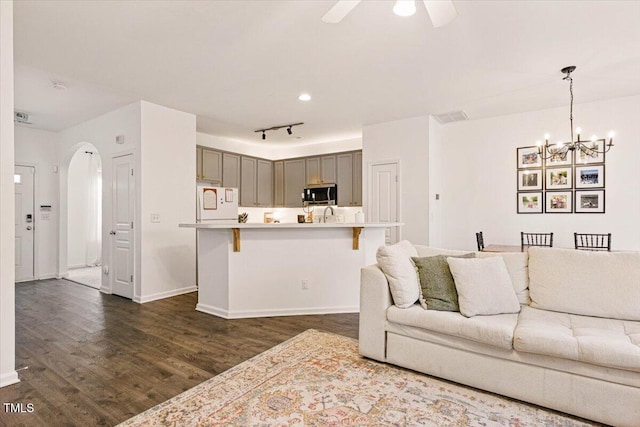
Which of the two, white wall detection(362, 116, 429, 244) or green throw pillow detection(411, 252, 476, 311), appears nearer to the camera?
green throw pillow detection(411, 252, 476, 311)

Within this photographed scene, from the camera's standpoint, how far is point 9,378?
2.34 metres

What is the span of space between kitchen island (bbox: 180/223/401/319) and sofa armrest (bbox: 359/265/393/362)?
1226 mm

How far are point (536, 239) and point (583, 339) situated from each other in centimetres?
345

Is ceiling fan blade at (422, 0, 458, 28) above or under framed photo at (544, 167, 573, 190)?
above

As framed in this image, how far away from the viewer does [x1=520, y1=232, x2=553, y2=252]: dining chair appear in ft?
16.1

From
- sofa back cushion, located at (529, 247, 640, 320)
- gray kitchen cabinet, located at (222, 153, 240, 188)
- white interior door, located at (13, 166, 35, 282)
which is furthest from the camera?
gray kitchen cabinet, located at (222, 153, 240, 188)

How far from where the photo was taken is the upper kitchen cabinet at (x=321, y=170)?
6.91 meters

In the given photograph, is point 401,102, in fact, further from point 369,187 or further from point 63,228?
point 63,228

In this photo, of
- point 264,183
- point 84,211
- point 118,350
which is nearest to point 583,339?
point 118,350

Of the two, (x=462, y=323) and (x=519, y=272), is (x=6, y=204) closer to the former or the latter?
(x=462, y=323)

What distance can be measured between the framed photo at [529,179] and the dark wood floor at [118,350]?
11.3ft

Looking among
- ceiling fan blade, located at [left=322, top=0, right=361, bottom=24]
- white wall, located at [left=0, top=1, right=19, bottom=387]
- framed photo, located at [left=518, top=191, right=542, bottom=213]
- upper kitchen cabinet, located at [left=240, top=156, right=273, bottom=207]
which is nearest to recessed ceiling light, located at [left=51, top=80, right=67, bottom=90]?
white wall, located at [left=0, top=1, right=19, bottom=387]

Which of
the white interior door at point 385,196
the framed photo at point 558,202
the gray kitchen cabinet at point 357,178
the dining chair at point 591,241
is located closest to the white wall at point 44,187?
the gray kitchen cabinet at point 357,178

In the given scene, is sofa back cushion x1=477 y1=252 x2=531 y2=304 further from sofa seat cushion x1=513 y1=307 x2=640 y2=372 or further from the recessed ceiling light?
the recessed ceiling light
